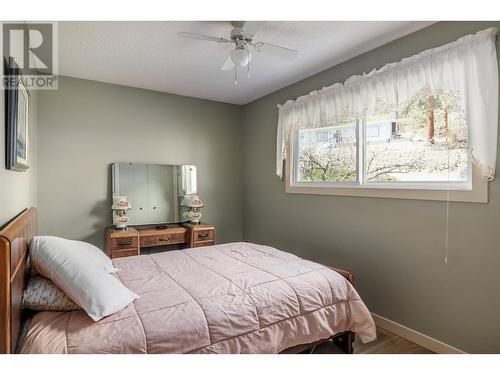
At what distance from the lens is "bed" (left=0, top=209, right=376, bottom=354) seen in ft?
4.00

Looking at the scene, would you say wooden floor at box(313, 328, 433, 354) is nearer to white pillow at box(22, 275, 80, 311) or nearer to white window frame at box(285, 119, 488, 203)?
white window frame at box(285, 119, 488, 203)

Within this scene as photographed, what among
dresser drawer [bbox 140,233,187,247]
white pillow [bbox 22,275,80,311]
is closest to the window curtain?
dresser drawer [bbox 140,233,187,247]

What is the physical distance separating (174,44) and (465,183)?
8.19 feet

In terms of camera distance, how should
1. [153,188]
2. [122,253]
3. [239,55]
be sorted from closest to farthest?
[239,55] → [122,253] → [153,188]

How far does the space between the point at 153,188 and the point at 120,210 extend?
0.52 metres

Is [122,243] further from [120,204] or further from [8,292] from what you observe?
[8,292]

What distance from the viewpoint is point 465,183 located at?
198 centimetres

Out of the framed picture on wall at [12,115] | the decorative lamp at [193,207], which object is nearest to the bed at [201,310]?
the framed picture on wall at [12,115]

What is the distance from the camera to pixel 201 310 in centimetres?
149

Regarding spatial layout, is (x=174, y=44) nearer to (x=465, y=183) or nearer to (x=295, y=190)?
(x=295, y=190)

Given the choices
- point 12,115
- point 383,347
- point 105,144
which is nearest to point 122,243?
point 105,144

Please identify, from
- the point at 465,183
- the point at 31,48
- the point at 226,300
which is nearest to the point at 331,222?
the point at 465,183

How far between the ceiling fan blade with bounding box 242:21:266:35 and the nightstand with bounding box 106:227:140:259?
238cm

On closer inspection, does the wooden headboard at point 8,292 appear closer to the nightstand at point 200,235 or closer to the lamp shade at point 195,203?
the nightstand at point 200,235
